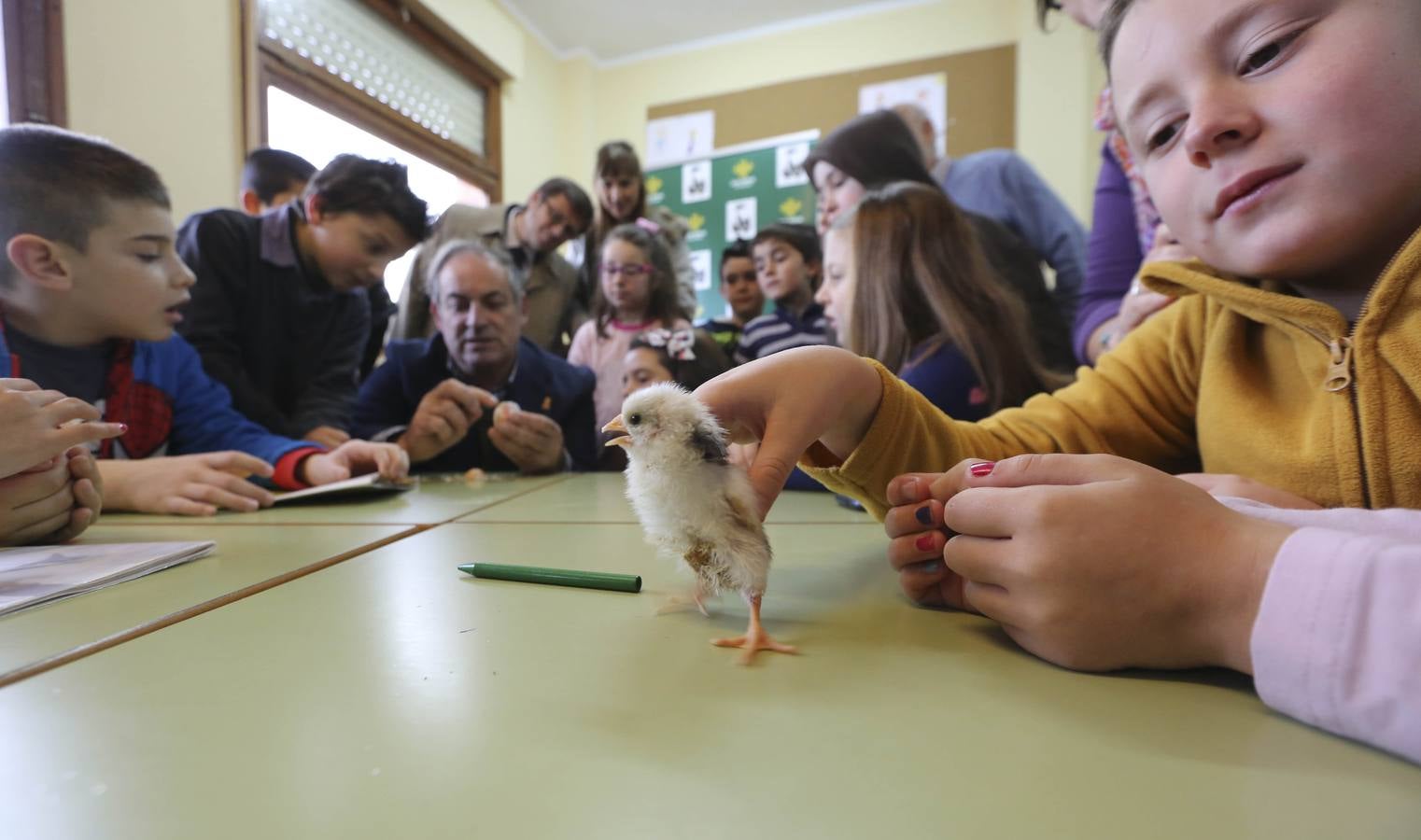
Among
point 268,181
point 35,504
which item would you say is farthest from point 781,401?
point 268,181

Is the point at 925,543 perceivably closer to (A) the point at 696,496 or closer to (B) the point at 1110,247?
(A) the point at 696,496

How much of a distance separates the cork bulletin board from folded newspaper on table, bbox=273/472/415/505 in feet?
13.2

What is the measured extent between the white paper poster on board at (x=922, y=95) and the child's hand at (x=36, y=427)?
4.34 m

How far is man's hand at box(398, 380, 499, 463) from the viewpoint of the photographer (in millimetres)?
1822

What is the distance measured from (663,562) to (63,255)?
964mm

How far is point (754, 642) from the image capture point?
52cm

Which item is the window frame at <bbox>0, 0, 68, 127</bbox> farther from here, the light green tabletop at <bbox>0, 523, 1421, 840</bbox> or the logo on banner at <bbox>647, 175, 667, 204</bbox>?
the logo on banner at <bbox>647, 175, 667, 204</bbox>

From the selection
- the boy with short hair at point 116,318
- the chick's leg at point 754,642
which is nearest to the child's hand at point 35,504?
the boy with short hair at point 116,318

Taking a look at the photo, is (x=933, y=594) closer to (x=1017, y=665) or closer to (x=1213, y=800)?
(x=1017, y=665)

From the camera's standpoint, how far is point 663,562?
2.66ft

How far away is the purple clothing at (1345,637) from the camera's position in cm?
36

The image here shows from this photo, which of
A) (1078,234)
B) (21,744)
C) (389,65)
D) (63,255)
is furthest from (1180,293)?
(389,65)

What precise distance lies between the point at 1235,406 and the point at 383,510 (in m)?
1.28

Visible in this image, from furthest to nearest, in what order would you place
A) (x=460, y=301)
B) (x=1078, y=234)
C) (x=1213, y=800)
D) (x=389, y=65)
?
(x=389, y=65) → (x=1078, y=234) → (x=460, y=301) → (x=1213, y=800)
